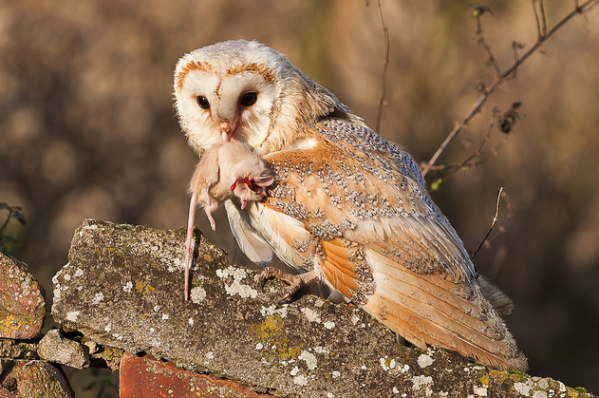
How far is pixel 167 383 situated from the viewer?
2279 mm

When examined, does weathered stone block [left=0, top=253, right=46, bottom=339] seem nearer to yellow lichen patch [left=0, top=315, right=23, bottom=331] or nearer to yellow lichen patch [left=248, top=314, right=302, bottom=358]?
yellow lichen patch [left=0, top=315, right=23, bottom=331]

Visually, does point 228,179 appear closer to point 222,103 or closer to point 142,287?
point 222,103

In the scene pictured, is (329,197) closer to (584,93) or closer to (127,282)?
(127,282)

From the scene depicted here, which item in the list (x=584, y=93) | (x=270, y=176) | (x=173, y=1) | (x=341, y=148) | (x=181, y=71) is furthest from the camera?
(x=584, y=93)

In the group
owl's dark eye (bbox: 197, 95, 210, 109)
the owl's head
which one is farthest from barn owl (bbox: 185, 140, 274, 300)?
owl's dark eye (bbox: 197, 95, 210, 109)

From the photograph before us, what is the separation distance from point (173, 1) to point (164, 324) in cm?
508

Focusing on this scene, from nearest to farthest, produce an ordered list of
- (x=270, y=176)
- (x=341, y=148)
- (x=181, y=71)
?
1. (x=270, y=176)
2. (x=341, y=148)
3. (x=181, y=71)

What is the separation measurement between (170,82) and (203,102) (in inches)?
169

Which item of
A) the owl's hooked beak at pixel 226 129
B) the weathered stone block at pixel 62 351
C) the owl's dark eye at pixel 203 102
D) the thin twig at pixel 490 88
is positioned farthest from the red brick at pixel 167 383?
the thin twig at pixel 490 88

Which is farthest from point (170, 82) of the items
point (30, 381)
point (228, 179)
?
point (30, 381)

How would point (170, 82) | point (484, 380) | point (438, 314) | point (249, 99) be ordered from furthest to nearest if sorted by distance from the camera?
point (170, 82)
point (249, 99)
point (438, 314)
point (484, 380)

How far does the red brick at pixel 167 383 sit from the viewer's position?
2275 mm

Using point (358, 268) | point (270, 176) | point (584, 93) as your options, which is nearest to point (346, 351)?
point (358, 268)

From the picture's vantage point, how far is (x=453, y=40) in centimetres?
693
